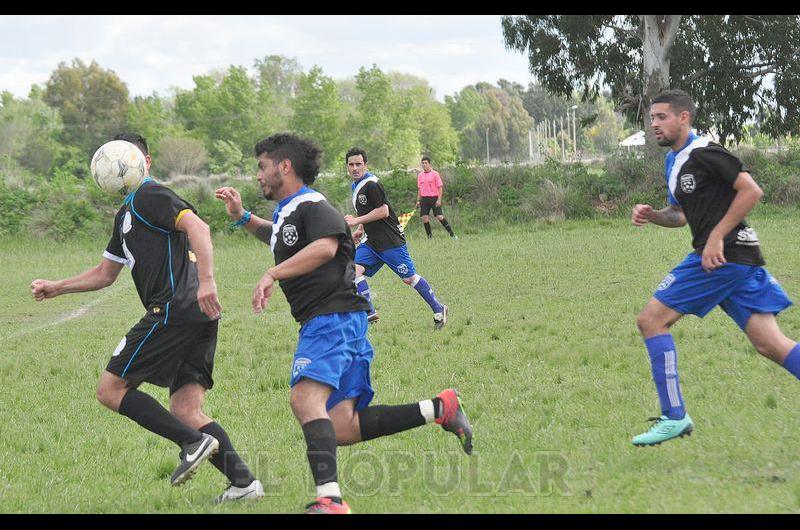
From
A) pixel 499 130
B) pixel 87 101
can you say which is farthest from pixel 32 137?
pixel 499 130

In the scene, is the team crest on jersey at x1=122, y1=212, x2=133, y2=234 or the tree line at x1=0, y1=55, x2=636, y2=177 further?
the tree line at x1=0, y1=55, x2=636, y2=177

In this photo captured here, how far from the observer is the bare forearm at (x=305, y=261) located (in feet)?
15.5

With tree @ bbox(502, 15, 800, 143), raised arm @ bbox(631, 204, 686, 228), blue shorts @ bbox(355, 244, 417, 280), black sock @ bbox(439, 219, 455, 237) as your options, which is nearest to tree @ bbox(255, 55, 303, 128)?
tree @ bbox(502, 15, 800, 143)

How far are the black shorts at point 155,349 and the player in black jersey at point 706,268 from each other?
251 cm

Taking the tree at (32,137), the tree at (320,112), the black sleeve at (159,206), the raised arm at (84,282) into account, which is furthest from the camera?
the tree at (32,137)

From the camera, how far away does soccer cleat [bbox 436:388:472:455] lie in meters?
5.25

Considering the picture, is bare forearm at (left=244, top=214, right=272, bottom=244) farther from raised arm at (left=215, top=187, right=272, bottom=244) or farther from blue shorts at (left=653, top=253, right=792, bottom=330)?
blue shorts at (left=653, top=253, right=792, bottom=330)

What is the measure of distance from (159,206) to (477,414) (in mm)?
2798

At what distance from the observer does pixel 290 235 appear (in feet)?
16.3

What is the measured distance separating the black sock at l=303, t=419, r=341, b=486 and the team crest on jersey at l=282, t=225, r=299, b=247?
893 millimetres

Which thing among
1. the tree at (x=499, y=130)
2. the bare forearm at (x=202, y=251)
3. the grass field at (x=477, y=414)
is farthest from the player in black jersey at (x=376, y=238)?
the tree at (x=499, y=130)

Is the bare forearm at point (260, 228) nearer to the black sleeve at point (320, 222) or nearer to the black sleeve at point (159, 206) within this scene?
the black sleeve at point (159, 206)
